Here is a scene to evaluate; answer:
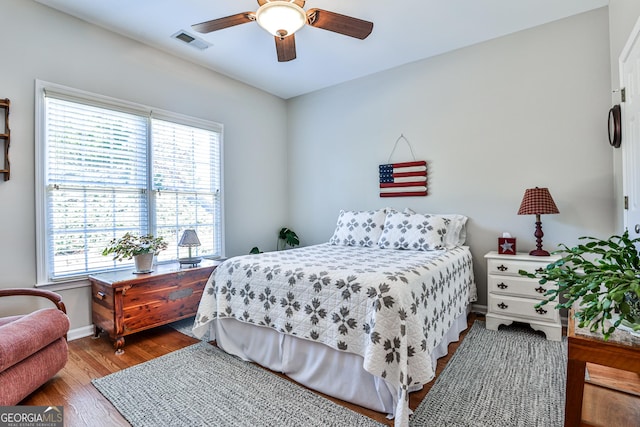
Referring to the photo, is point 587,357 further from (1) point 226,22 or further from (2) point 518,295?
(1) point 226,22

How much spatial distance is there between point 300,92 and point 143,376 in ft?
13.0

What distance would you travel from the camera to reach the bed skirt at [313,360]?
178 cm

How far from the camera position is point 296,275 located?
2109 mm

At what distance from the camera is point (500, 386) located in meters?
1.96

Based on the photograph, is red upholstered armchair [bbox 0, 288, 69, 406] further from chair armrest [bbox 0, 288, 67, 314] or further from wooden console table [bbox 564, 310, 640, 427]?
wooden console table [bbox 564, 310, 640, 427]

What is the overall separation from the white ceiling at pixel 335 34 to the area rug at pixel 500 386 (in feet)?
9.36

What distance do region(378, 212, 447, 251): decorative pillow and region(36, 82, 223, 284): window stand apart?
7.12 ft

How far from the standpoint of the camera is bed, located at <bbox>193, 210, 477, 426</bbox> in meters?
1.67

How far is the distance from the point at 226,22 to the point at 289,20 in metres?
0.51

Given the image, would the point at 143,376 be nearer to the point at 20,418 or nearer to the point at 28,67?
the point at 20,418

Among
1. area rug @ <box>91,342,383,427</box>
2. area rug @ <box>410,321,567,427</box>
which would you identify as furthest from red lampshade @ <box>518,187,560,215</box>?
area rug @ <box>91,342,383,427</box>

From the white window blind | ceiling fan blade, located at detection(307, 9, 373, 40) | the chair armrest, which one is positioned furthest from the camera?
the white window blind

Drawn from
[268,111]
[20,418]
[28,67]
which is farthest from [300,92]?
[20,418]

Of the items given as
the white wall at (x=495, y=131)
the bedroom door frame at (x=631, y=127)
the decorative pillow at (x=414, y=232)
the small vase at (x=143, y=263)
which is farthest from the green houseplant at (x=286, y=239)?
the bedroom door frame at (x=631, y=127)
